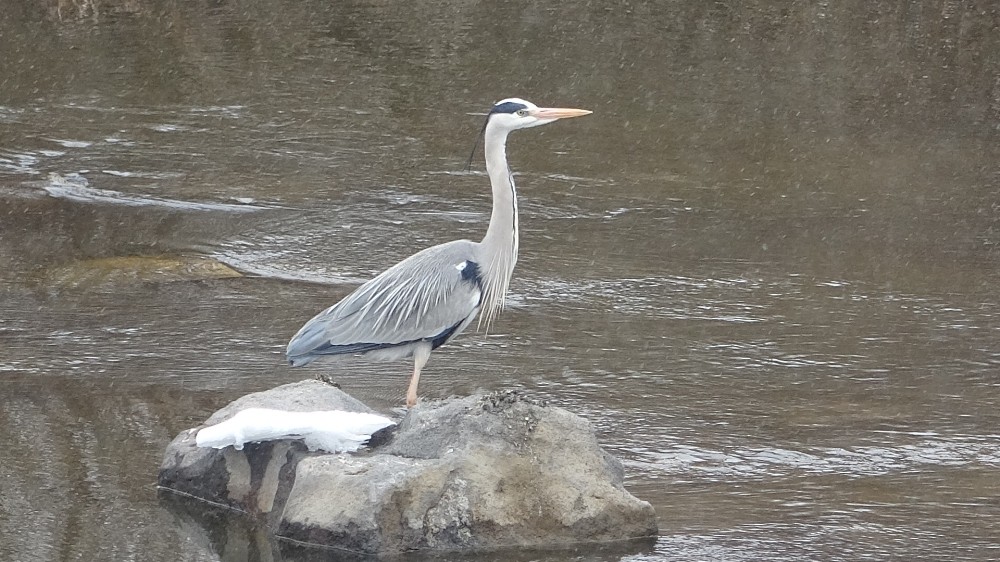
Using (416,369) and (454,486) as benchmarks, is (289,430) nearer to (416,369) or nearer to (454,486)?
Answer: (454,486)

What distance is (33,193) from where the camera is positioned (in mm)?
10469

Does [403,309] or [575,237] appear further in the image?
[575,237]

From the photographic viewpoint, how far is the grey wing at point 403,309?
6.78 m

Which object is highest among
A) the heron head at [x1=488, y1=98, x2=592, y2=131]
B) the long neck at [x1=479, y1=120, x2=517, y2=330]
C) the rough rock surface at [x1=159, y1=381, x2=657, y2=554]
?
the heron head at [x1=488, y1=98, x2=592, y2=131]

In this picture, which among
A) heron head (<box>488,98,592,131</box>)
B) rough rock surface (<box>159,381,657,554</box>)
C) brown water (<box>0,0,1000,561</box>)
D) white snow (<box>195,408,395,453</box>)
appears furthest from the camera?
heron head (<box>488,98,592,131</box>)

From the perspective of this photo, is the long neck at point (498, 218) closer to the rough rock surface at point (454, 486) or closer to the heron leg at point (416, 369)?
the heron leg at point (416, 369)

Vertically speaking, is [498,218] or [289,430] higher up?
[498,218]

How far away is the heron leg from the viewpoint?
6723mm

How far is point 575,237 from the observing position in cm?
980

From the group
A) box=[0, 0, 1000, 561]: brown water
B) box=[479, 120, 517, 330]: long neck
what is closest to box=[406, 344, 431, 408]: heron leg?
box=[0, 0, 1000, 561]: brown water

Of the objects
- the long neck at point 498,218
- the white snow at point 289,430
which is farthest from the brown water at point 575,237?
the long neck at point 498,218

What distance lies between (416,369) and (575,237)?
10.3 feet

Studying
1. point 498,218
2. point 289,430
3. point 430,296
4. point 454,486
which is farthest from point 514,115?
point 454,486

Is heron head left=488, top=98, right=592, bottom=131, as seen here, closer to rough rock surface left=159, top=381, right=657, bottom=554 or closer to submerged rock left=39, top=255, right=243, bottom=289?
rough rock surface left=159, top=381, right=657, bottom=554
